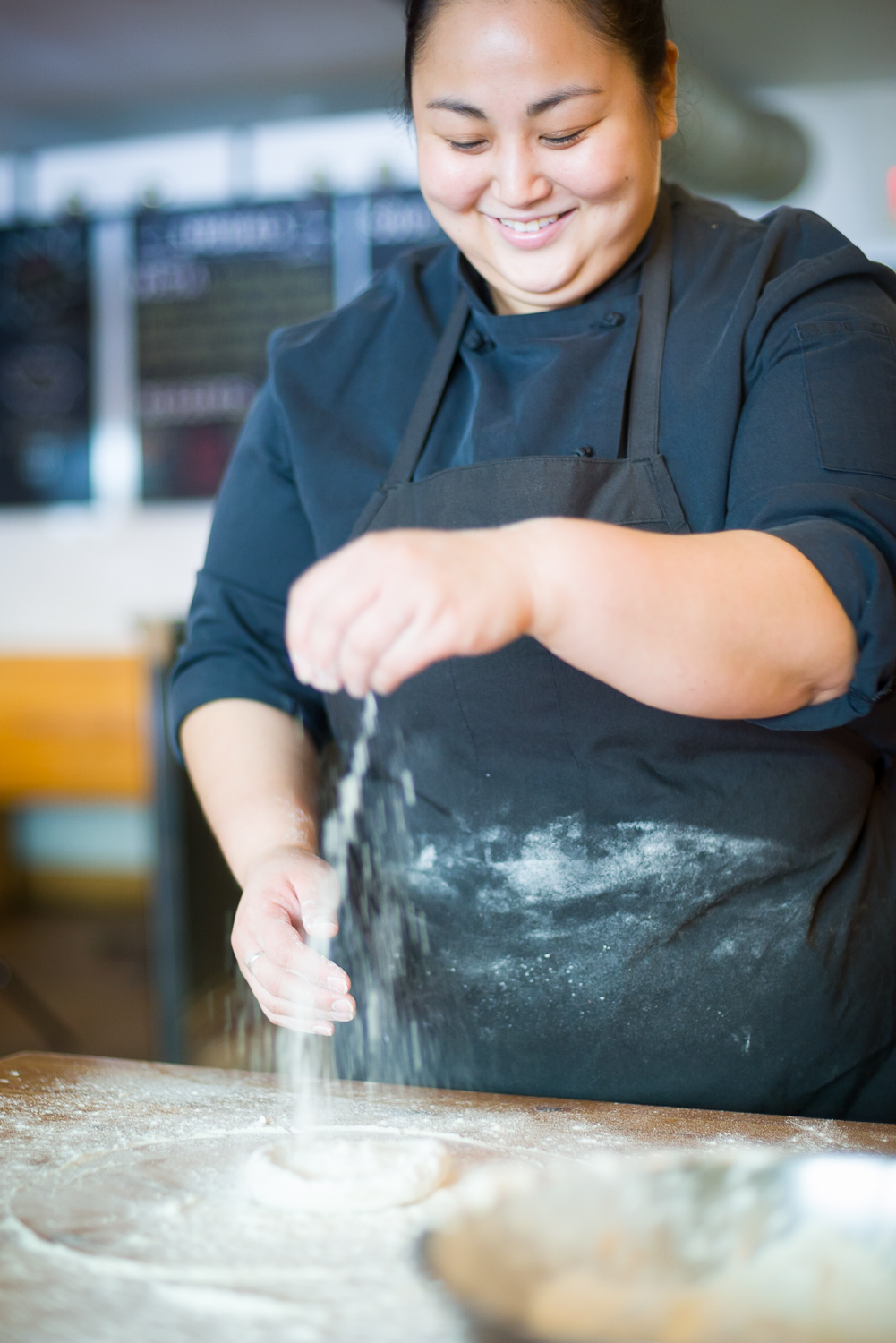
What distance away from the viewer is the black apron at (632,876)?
1.05m

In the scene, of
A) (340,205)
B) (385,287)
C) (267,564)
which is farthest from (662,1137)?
(340,205)

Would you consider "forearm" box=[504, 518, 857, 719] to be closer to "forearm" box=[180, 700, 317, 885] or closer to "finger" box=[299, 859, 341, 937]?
"finger" box=[299, 859, 341, 937]

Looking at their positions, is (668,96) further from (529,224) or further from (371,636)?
(371,636)

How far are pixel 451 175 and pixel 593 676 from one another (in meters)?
0.44

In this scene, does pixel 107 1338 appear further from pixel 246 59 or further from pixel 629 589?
pixel 246 59

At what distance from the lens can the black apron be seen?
Result: 1049 millimetres

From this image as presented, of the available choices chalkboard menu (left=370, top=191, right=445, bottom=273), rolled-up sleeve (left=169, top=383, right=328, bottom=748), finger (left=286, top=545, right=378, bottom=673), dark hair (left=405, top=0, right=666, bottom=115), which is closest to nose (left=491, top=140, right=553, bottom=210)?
dark hair (left=405, top=0, right=666, bottom=115)

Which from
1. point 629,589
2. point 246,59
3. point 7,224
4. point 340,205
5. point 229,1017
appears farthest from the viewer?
point 7,224

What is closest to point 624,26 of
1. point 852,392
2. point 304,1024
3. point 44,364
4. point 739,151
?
point 852,392

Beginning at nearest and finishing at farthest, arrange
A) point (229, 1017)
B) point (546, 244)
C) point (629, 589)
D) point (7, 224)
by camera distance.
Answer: point (629, 589) → point (546, 244) → point (229, 1017) → point (7, 224)

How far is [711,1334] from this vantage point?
55cm

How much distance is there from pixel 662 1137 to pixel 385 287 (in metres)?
0.87

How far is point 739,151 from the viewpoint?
9.57 ft

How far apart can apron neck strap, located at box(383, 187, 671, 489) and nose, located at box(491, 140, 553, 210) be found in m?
0.16
